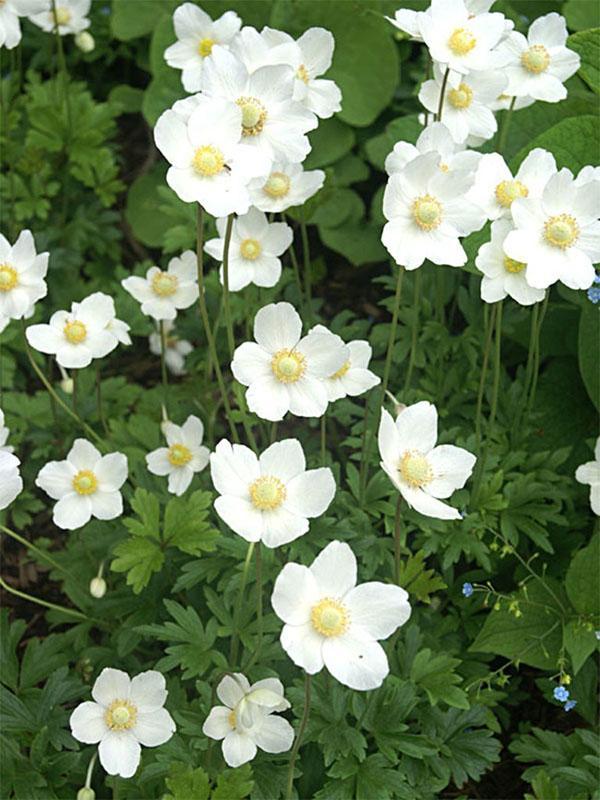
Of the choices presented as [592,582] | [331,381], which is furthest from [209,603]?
[592,582]

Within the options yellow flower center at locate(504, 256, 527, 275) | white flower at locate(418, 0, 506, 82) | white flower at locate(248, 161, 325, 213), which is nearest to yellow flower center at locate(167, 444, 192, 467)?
white flower at locate(248, 161, 325, 213)

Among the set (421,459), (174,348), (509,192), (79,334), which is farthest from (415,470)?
(174,348)

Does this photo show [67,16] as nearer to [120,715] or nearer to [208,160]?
[208,160]

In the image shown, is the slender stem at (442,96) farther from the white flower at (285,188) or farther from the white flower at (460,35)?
the white flower at (285,188)

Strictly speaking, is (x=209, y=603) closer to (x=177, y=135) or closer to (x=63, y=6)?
(x=177, y=135)

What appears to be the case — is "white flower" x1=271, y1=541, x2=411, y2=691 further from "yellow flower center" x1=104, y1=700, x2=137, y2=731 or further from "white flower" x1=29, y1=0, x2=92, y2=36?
"white flower" x1=29, y1=0, x2=92, y2=36
